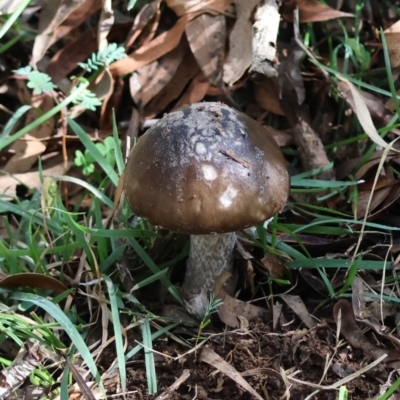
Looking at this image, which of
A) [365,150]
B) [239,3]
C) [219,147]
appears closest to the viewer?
[219,147]

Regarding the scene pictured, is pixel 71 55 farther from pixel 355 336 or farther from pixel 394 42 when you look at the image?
pixel 355 336

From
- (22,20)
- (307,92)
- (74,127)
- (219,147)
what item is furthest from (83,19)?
(219,147)

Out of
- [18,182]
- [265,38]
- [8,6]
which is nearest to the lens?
[265,38]

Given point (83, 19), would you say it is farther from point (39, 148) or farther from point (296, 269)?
point (296, 269)

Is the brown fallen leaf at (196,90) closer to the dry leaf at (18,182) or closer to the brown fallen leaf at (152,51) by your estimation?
the brown fallen leaf at (152,51)

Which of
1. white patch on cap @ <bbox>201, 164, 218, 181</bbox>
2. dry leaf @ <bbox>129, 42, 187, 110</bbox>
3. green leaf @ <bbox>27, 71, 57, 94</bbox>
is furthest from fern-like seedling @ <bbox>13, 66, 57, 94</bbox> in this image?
white patch on cap @ <bbox>201, 164, 218, 181</bbox>

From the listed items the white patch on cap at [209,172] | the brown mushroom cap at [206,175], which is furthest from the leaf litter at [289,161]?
the white patch on cap at [209,172]

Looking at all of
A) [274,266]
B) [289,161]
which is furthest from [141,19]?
[274,266]
